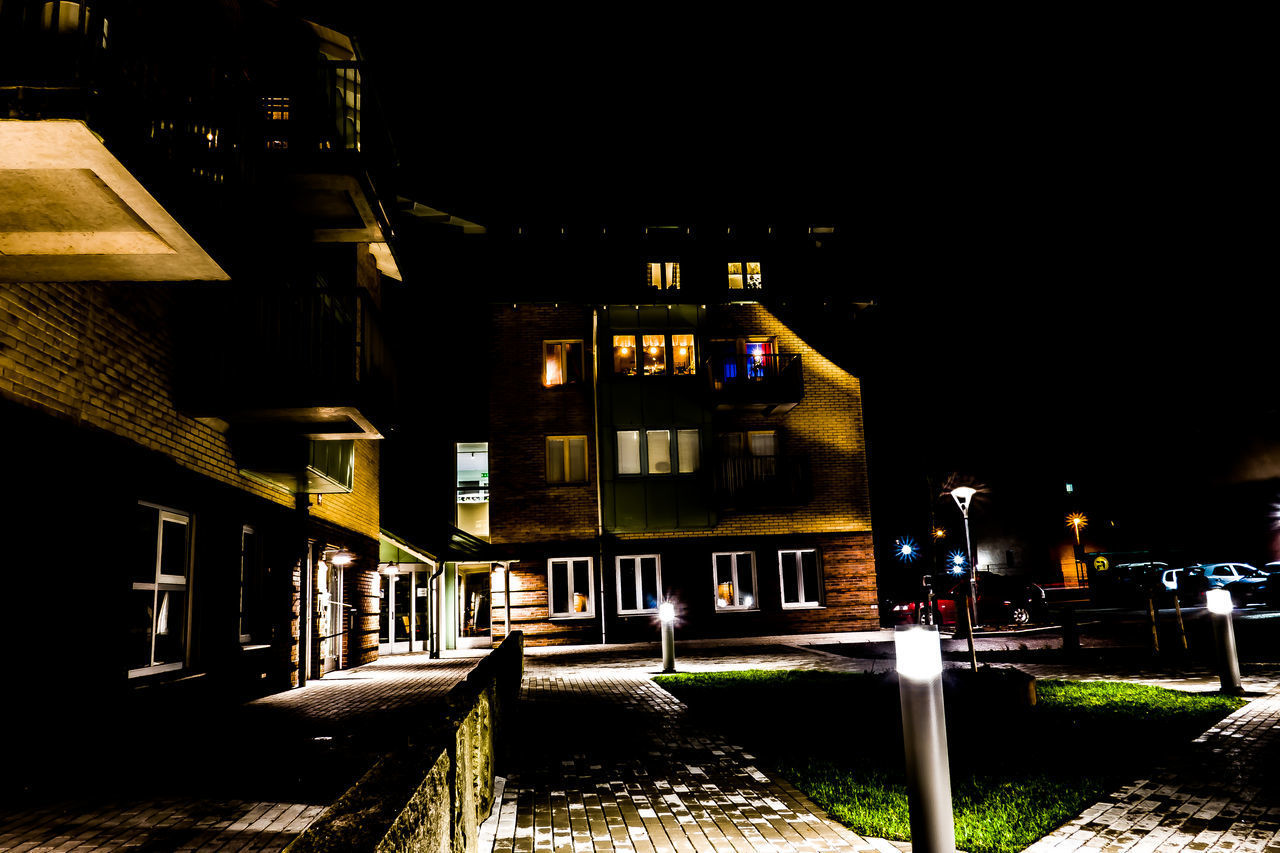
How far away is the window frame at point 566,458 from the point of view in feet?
76.4

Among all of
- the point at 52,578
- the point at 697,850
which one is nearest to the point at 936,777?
the point at 697,850

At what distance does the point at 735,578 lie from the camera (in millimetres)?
23953

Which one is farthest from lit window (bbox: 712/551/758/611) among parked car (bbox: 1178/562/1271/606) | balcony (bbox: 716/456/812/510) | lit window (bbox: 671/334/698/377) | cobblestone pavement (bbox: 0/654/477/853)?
parked car (bbox: 1178/562/1271/606)

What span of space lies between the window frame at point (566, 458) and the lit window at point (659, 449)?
1.91m

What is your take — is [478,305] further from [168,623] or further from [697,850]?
[697,850]

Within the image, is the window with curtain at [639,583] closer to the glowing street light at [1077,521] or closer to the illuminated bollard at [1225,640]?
the illuminated bollard at [1225,640]

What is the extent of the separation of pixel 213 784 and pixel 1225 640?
34.9ft

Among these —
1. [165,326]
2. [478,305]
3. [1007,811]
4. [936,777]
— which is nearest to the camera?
[936,777]

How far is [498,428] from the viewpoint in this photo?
23344mm

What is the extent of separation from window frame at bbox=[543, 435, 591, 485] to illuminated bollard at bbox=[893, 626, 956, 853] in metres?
20.2

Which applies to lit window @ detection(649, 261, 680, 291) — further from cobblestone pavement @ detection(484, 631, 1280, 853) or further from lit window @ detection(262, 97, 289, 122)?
cobblestone pavement @ detection(484, 631, 1280, 853)

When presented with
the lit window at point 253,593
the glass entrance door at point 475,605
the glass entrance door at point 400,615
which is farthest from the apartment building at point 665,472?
the lit window at point 253,593

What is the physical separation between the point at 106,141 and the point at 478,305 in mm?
20089

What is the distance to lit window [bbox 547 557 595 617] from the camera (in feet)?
75.1
